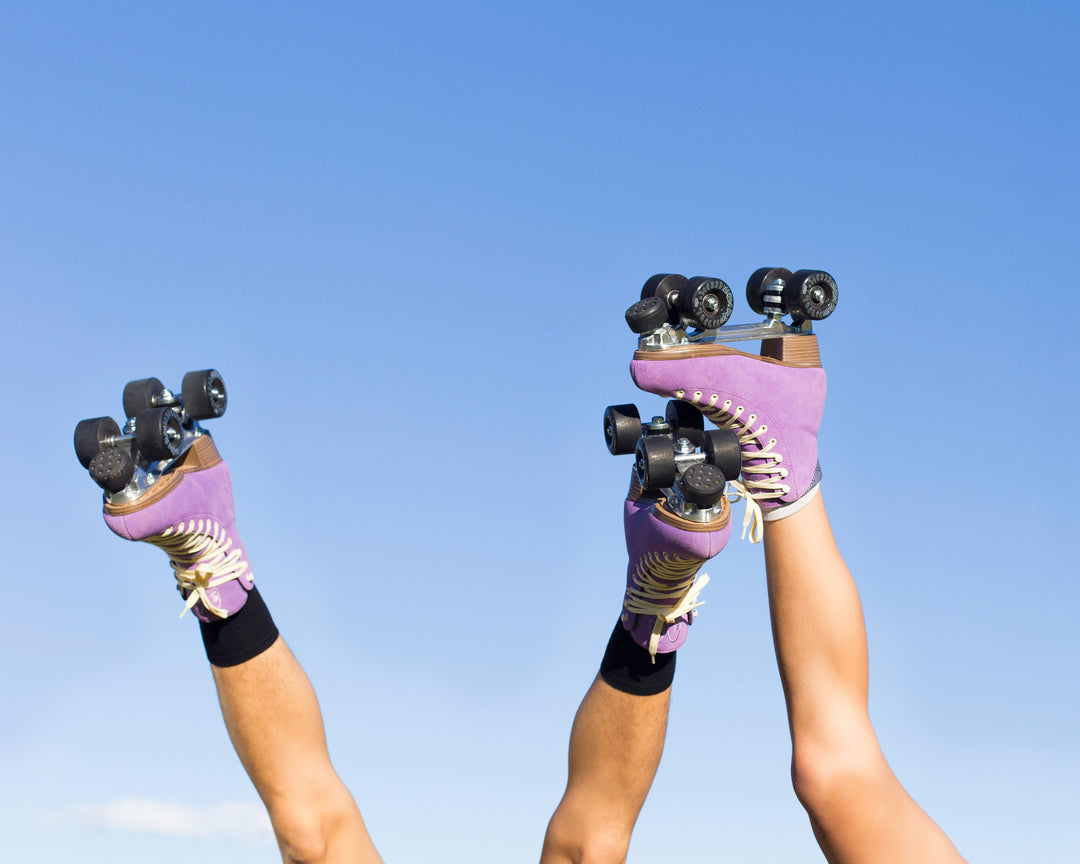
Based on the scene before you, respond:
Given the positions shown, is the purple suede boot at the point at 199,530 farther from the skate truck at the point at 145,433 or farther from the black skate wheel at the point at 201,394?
the black skate wheel at the point at 201,394

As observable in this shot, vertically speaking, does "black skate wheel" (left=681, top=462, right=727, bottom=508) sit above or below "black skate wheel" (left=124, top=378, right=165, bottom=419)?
below

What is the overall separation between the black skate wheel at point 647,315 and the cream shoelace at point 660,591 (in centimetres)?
77

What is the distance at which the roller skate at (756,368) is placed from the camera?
172 inches

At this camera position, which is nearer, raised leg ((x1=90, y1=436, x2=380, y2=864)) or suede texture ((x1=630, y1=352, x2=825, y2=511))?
suede texture ((x1=630, y1=352, x2=825, y2=511))

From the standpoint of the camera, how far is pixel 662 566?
4.30 m

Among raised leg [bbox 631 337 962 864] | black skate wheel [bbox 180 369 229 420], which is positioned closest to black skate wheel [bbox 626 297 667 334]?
raised leg [bbox 631 337 962 864]

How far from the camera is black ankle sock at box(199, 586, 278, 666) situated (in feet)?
15.2

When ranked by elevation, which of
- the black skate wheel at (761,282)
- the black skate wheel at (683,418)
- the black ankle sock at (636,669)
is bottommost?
the black ankle sock at (636,669)

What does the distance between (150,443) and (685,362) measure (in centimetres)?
186

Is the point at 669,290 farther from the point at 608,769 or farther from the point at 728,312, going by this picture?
the point at 608,769

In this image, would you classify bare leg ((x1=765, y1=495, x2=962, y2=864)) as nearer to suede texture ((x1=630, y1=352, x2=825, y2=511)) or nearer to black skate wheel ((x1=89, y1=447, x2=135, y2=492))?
suede texture ((x1=630, y1=352, x2=825, y2=511))

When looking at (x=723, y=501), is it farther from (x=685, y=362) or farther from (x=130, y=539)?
(x=130, y=539)

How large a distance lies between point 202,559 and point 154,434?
21.4 inches

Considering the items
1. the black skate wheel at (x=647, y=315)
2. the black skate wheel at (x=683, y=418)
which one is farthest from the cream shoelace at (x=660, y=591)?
the black skate wheel at (x=647, y=315)
